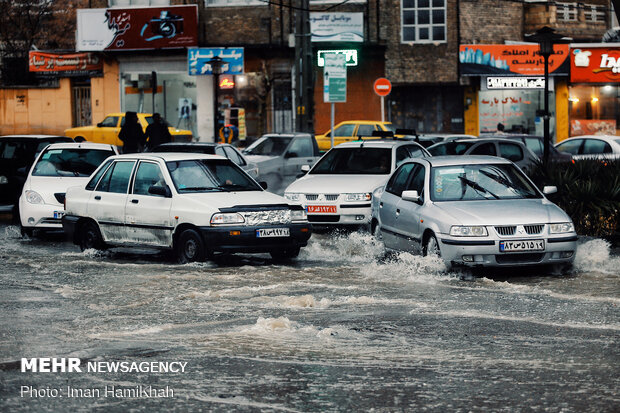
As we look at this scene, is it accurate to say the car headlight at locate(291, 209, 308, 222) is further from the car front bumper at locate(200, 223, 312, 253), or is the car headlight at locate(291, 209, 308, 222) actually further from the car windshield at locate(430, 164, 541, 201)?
the car windshield at locate(430, 164, 541, 201)

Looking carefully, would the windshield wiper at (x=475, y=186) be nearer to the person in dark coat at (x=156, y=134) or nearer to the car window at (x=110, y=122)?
the person in dark coat at (x=156, y=134)

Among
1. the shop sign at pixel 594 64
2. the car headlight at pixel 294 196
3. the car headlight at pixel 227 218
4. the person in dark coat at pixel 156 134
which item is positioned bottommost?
the car headlight at pixel 294 196

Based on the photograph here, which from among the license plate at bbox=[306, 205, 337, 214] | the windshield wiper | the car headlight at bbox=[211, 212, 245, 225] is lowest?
the license plate at bbox=[306, 205, 337, 214]

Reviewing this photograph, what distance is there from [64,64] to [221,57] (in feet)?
23.5

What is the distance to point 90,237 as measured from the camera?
16.2m

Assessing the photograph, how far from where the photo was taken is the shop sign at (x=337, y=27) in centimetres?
4134

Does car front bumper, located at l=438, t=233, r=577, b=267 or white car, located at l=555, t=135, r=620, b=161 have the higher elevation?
white car, located at l=555, t=135, r=620, b=161

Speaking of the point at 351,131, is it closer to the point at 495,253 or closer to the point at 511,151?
the point at 511,151

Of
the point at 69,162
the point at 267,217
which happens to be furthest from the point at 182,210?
the point at 69,162

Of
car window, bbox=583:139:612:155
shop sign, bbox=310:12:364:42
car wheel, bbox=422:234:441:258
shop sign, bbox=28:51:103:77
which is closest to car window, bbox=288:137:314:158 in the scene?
car window, bbox=583:139:612:155

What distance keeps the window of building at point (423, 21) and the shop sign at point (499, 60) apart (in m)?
1.26

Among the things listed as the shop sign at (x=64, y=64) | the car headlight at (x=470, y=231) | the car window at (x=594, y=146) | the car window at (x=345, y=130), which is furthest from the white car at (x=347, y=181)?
the shop sign at (x=64, y=64)

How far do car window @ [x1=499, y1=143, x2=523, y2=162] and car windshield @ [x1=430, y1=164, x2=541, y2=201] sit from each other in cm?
1001

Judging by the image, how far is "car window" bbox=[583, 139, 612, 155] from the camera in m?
27.8
